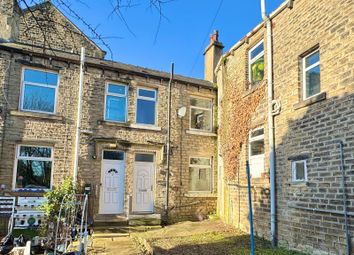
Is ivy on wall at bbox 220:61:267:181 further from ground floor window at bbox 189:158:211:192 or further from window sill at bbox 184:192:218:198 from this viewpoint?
window sill at bbox 184:192:218:198

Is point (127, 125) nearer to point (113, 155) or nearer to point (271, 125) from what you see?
point (113, 155)

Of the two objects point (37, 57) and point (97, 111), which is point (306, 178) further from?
point (37, 57)

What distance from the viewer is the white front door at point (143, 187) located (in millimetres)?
11836

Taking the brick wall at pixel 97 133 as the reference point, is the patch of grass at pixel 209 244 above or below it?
below

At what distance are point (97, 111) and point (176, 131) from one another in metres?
3.28

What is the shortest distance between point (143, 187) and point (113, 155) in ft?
5.59

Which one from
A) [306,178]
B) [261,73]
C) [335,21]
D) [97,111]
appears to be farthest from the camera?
[97,111]

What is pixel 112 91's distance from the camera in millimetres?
12047

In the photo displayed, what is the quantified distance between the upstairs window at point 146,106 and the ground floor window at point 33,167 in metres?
3.58

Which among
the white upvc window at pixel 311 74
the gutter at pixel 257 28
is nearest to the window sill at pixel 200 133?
the gutter at pixel 257 28

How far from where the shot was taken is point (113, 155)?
11680mm

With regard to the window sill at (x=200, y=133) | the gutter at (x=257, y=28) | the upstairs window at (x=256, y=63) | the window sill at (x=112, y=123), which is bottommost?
the window sill at (x=200, y=133)

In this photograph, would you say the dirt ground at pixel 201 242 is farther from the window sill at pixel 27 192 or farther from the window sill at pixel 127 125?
the window sill at pixel 127 125

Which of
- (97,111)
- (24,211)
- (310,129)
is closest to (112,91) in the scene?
(97,111)
